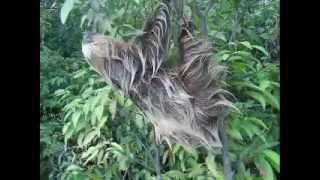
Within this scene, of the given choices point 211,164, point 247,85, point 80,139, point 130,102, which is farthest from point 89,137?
point 247,85

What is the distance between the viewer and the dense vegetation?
5.30 feet

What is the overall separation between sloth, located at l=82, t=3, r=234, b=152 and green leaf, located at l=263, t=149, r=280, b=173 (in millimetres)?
166

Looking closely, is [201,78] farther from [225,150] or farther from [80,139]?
[80,139]

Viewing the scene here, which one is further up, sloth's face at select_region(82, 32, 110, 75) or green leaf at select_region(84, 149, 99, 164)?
sloth's face at select_region(82, 32, 110, 75)

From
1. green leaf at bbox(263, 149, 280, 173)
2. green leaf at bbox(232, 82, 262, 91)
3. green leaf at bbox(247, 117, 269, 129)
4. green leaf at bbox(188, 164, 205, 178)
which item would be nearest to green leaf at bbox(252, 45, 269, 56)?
green leaf at bbox(232, 82, 262, 91)

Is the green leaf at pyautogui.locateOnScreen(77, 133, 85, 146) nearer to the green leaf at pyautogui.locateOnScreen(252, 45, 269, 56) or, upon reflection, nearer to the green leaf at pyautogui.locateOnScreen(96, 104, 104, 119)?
the green leaf at pyautogui.locateOnScreen(96, 104, 104, 119)

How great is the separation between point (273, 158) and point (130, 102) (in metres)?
0.50

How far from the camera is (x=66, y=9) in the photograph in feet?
5.30
